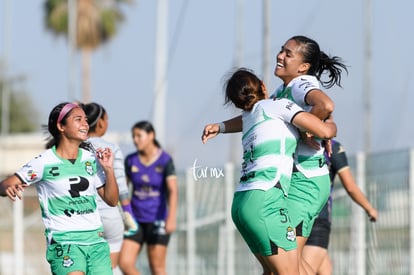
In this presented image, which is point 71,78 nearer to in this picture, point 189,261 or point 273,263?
point 189,261

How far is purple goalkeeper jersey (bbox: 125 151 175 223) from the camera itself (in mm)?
13156

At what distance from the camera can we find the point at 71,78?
4059 centimetres

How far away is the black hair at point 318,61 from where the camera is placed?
823 cm

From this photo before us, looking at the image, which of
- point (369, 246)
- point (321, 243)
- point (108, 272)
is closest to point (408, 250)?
point (369, 246)

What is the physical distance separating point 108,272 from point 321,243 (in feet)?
7.56

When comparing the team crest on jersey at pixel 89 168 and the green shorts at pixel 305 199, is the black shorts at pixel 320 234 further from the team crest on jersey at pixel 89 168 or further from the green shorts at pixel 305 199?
the team crest on jersey at pixel 89 168

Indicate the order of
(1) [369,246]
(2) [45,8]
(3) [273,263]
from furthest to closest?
(2) [45,8] < (1) [369,246] < (3) [273,263]

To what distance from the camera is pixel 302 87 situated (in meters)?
8.02

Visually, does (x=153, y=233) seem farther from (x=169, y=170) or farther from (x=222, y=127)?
(x=222, y=127)

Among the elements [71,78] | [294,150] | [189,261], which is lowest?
[189,261]

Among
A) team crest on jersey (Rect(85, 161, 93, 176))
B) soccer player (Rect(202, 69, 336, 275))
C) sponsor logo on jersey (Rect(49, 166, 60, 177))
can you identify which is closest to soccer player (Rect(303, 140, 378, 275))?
team crest on jersey (Rect(85, 161, 93, 176))

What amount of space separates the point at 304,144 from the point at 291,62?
570 mm

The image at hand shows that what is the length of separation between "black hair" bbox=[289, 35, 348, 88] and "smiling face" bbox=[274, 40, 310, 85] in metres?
0.03

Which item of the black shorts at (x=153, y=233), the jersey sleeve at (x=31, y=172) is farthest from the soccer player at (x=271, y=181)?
the black shorts at (x=153, y=233)
